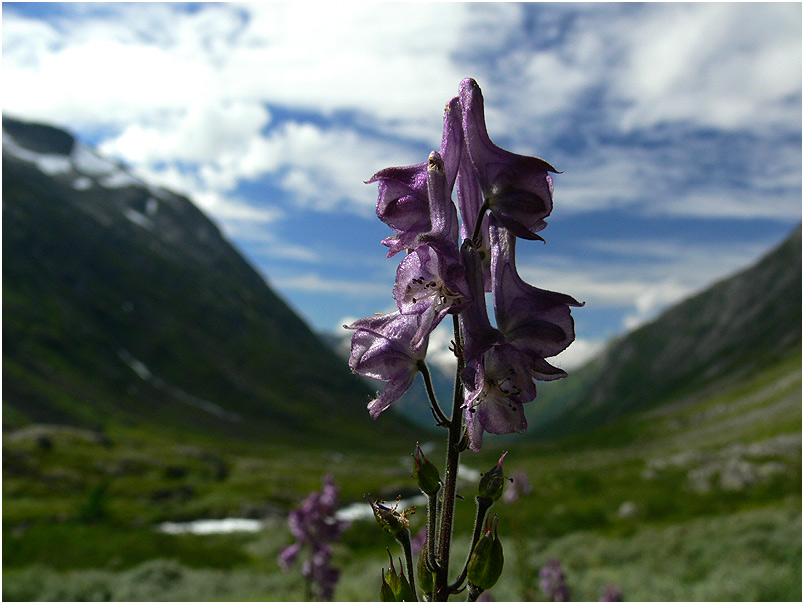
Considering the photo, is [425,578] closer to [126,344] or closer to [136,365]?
[136,365]

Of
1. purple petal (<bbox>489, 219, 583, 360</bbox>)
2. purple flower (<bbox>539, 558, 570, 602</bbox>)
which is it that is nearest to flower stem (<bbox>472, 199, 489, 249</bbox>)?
purple petal (<bbox>489, 219, 583, 360</bbox>)

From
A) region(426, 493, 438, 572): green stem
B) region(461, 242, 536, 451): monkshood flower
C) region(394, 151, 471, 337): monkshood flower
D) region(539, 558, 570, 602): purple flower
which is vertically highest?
region(394, 151, 471, 337): monkshood flower

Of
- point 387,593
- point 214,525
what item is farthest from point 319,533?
point 214,525

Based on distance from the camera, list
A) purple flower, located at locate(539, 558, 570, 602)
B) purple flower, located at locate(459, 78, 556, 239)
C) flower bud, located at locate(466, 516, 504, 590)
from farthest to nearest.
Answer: purple flower, located at locate(539, 558, 570, 602) → purple flower, located at locate(459, 78, 556, 239) → flower bud, located at locate(466, 516, 504, 590)

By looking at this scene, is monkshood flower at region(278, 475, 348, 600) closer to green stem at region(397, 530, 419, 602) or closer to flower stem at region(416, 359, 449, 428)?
green stem at region(397, 530, 419, 602)

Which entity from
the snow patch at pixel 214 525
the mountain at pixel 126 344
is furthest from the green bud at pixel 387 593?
the mountain at pixel 126 344

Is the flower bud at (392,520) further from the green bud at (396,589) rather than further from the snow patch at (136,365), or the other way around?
the snow patch at (136,365)
